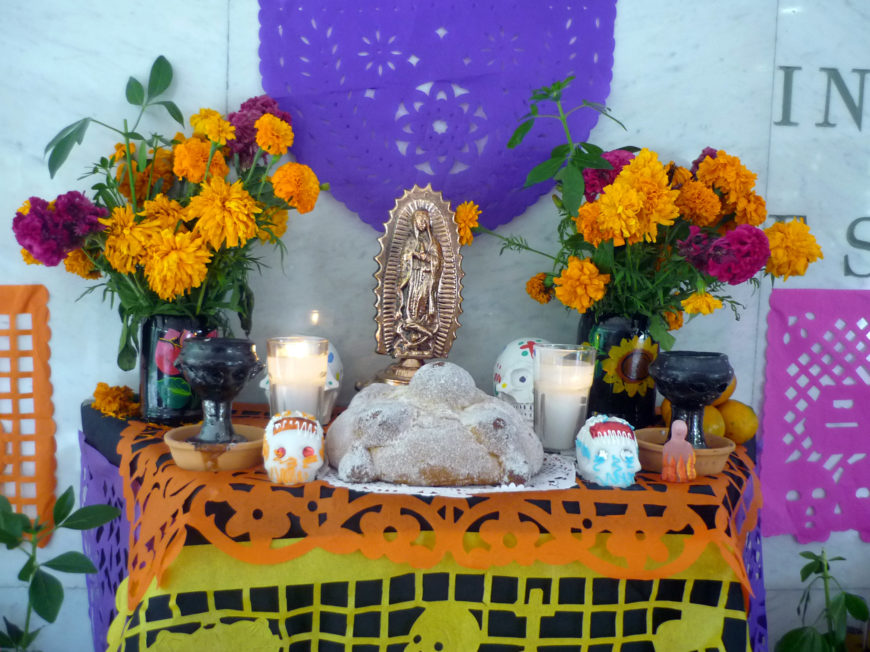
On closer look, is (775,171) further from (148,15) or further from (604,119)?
(148,15)

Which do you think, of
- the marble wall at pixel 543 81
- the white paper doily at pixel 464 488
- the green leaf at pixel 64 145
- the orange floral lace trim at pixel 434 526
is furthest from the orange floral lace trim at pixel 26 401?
the white paper doily at pixel 464 488

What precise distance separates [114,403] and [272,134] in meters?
0.55

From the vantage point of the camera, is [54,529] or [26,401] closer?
[54,529]

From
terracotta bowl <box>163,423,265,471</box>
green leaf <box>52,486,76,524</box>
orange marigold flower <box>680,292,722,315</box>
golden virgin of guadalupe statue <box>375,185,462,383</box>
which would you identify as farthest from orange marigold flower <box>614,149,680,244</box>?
green leaf <box>52,486,76,524</box>

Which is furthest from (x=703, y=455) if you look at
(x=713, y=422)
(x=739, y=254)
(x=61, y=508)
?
(x=61, y=508)

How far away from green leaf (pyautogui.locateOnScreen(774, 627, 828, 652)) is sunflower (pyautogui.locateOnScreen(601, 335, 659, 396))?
600 mm

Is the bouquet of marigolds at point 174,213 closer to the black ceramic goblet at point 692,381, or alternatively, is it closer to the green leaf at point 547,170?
the green leaf at point 547,170

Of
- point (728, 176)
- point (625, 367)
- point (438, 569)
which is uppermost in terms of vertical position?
point (728, 176)

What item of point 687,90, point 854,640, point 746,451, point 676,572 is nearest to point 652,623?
point 676,572

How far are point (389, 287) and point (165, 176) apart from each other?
452 millimetres

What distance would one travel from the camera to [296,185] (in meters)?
1.02

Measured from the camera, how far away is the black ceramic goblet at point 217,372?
0.82 m

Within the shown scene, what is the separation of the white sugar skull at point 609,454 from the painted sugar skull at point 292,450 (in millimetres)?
352

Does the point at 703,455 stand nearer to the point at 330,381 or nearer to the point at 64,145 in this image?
the point at 330,381
